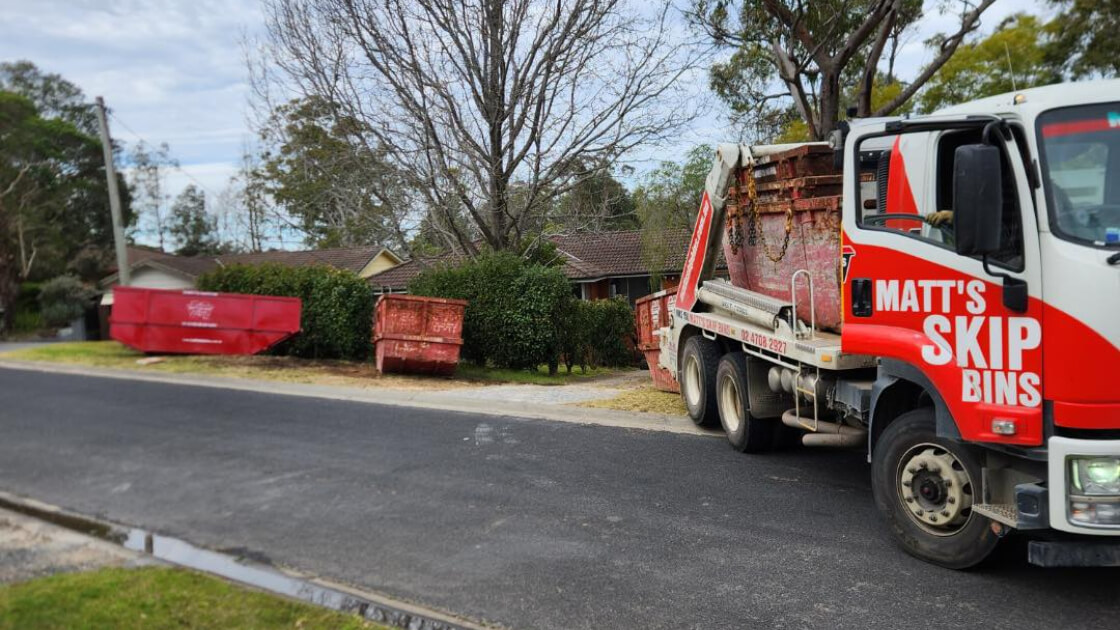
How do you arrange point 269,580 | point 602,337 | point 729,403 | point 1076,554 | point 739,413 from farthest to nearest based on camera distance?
point 602,337 → point 729,403 → point 739,413 → point 269,580 → point 1076,554

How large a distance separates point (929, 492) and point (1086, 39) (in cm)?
2027

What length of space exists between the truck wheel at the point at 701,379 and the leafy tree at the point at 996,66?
16836mm

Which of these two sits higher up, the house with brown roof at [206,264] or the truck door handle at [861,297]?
the house with brown roof at [206,264]

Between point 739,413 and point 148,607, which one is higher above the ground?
point 739,413

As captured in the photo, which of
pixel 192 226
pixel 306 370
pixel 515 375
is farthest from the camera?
pixel 192 226

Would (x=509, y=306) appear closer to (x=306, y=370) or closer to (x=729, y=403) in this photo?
(x=306, y=370)

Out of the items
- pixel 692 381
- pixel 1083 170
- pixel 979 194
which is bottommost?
pixel 692 381

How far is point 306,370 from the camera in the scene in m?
16.6

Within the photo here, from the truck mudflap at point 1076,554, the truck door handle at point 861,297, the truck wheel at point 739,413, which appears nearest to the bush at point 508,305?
the truck wheel at point 739,413

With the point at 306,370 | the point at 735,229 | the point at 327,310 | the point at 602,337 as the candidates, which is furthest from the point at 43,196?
the point at 735,229

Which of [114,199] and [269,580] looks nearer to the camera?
[269,580]

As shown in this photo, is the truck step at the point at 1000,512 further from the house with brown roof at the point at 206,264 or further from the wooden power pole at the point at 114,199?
the house with brown roof at the point at 206,264

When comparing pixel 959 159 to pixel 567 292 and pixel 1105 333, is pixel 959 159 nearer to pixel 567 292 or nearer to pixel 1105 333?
pixel 1105 333

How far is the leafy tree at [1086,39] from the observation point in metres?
19.5
